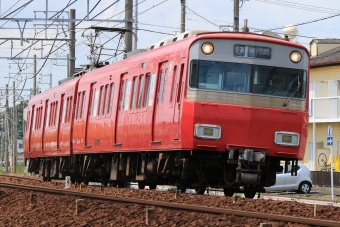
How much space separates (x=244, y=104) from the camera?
49.7ft

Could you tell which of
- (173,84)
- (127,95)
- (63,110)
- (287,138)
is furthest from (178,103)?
(63,110)

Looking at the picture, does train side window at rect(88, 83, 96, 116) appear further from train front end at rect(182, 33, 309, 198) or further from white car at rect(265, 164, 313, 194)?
white car at rect(265, 164, 313, 194)

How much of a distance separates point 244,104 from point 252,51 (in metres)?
1.02

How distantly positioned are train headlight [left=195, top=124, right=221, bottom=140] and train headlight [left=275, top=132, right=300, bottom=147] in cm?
112

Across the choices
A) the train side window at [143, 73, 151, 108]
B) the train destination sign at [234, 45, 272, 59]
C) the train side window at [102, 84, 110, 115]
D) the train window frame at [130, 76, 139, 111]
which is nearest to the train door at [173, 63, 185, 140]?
the train destination sign at [234, 45, 272, 59]

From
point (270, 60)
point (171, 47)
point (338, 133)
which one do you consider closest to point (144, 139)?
point (171, 47)

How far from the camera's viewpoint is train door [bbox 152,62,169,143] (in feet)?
53.4

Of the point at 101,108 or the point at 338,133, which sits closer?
the point at 101,108

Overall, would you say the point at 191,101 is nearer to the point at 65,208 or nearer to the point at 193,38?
the point at 193,38

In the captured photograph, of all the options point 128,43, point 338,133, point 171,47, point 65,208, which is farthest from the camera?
point 338,133

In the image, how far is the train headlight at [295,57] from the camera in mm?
15680

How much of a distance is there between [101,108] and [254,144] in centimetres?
646

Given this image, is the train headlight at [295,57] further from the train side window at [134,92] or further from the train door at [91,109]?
the train door at [91,109]

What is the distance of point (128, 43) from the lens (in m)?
26.0
